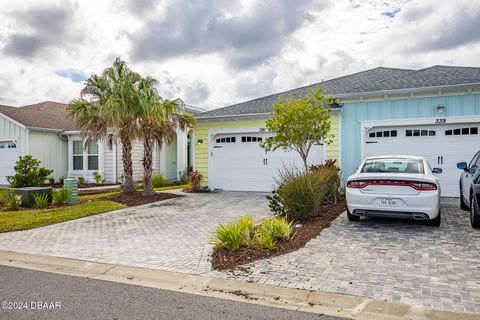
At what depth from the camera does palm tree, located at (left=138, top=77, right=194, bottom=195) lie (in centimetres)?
1295

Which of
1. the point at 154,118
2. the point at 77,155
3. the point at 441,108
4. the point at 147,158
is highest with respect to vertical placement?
the point at 441,108

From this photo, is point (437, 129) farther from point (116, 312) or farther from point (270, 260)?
point (116, 312)

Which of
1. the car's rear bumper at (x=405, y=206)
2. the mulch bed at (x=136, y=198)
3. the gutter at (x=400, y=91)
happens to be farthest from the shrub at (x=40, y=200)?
the gutter at (x=400, y=91)

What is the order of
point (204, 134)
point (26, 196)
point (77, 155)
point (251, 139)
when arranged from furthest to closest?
point (77, 155) < point (204, 134) < point (251, 139) < point (26, 196)

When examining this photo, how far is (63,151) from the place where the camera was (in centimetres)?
2175

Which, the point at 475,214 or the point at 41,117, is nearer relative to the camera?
the point at 475,214

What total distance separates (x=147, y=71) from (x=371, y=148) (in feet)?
30.2

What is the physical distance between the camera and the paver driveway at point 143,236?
594 centimetres

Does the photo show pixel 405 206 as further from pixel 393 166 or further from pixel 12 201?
pixel 12 201

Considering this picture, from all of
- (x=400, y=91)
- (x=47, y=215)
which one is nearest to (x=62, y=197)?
(x=47, y=215)

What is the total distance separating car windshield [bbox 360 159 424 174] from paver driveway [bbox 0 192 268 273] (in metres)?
3.08

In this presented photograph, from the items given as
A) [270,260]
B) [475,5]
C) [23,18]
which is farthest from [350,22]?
[23,18]

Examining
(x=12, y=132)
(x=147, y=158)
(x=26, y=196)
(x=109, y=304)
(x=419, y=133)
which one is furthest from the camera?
(x=12, y=132)

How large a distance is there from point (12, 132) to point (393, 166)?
67.6 ft
